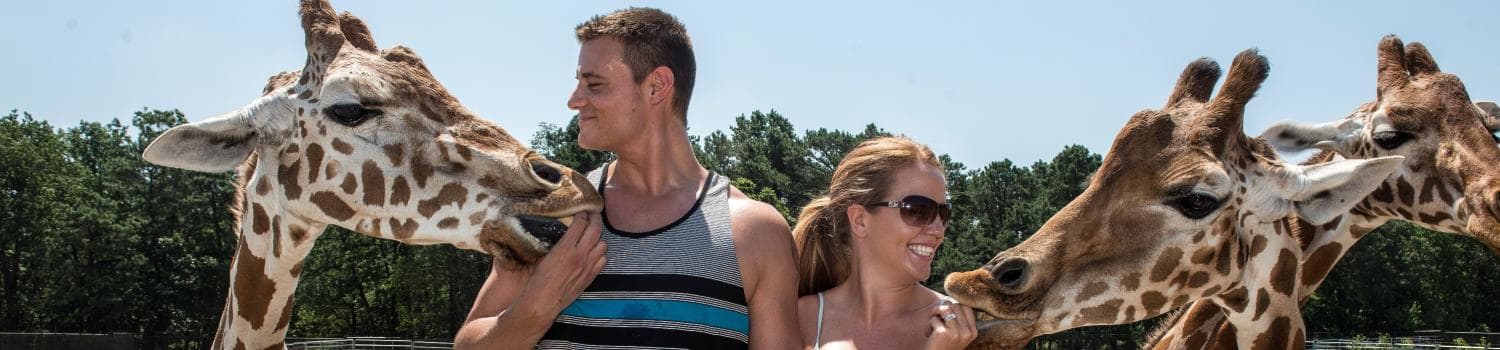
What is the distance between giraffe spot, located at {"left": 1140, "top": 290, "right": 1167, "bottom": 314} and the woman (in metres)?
1.10

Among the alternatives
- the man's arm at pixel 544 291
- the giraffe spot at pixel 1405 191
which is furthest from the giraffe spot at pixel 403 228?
the giraffe spot at pixel 1405 191

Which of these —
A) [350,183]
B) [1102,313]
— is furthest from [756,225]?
[1102,313]

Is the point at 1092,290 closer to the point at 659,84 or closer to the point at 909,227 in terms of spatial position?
the point at 909,227

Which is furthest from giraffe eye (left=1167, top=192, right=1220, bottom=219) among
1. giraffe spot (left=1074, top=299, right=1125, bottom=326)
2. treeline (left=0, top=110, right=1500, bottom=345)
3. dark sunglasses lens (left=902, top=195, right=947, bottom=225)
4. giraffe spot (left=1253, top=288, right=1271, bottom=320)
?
treeline (left=0, top=110, right=1500, bottom=345)

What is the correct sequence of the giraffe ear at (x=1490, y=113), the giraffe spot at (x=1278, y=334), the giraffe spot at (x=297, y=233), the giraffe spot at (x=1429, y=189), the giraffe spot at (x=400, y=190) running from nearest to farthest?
1. the giraffe spot at (x=400, y=190)
2. the giraffe spot at (x=297, y=233)
3. the giraffe spot at (x=1278, y=334)
4. the giraffe spot at (x=1429, y=189)
5. the giraffe ear at (x=1490, y=113)

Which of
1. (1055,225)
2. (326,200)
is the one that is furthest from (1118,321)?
(326,200)

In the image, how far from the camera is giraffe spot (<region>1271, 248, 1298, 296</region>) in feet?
20.0

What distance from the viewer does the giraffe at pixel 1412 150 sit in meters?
7.29

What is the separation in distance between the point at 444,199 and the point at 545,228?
566 mm

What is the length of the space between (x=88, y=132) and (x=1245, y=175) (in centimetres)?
8307

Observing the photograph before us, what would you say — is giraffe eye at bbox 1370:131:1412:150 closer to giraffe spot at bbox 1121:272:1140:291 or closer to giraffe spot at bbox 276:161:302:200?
giraffe spot at bbox 1121:272:1140:291

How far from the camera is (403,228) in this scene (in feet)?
15.6

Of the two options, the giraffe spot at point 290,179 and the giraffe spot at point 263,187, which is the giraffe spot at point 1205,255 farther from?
the giraffe spot at point 263,187

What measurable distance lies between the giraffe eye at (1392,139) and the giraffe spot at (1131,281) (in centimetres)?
382
